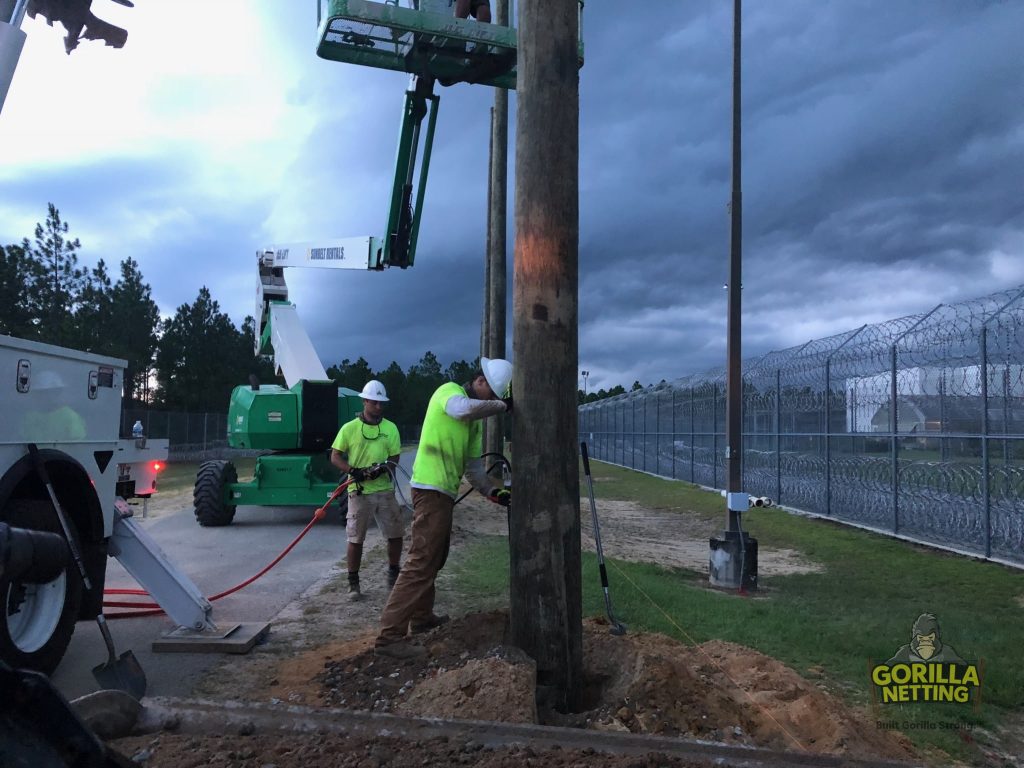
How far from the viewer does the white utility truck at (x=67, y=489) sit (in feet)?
16.2

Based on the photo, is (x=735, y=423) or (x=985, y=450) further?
(x=985, y=450)

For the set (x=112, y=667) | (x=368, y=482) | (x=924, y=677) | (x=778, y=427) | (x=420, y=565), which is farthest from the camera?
(x=778, y=427)

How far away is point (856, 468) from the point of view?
548 inches

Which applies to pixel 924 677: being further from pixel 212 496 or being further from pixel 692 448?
pixel 692 448

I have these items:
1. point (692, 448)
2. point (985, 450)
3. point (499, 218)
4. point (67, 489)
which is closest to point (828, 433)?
point (985, 450)

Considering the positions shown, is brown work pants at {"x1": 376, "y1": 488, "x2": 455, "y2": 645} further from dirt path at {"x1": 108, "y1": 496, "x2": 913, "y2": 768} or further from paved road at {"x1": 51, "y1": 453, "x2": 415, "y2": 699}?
paved road at {"x1": 51, "y1": 453, "x2": 415, "y2": 699}

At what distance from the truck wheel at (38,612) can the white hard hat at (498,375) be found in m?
2.81

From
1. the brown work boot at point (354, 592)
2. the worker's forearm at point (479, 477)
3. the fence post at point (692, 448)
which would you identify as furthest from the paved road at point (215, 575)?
the fence post at point (692, 448)

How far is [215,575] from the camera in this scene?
951 centimetres

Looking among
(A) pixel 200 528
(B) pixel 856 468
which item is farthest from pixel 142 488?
(B) pixel 856 468

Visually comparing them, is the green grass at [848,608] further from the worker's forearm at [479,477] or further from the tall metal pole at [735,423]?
the worker's forearm at [479,477]

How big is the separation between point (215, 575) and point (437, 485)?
4.86m

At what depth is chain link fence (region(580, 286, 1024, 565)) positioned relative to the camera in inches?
407

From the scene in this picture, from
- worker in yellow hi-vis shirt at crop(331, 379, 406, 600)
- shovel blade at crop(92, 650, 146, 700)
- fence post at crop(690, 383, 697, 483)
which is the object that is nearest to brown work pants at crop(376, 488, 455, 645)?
shovel blade at crop(92, 650, 146, 700)
